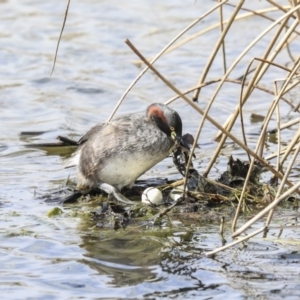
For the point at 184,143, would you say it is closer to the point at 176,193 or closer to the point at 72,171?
the point at 176,193

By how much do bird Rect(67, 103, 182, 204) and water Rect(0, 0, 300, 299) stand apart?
460 mm

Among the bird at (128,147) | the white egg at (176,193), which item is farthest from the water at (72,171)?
the white egg at (176,193)

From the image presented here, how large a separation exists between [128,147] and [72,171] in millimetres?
1486

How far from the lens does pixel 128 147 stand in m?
7.97

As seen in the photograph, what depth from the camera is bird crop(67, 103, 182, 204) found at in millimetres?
7969

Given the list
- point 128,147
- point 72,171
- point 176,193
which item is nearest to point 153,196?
point 176,193

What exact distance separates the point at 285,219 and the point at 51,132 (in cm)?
436

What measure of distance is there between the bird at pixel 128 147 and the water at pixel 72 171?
46 centimetres

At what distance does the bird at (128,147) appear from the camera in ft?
26.1

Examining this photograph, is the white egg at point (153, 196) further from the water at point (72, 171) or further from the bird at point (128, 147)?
the water at point (72, 171)

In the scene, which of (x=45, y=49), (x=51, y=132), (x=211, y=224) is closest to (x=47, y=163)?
(x=51, y=132)

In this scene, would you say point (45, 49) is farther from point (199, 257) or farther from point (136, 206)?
point (199, 257)

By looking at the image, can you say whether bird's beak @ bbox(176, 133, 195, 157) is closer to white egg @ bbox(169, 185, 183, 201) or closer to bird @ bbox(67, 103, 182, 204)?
bird @ bbox(67, 103, 182, 204)

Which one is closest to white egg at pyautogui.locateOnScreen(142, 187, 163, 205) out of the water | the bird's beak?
the bird's beak
